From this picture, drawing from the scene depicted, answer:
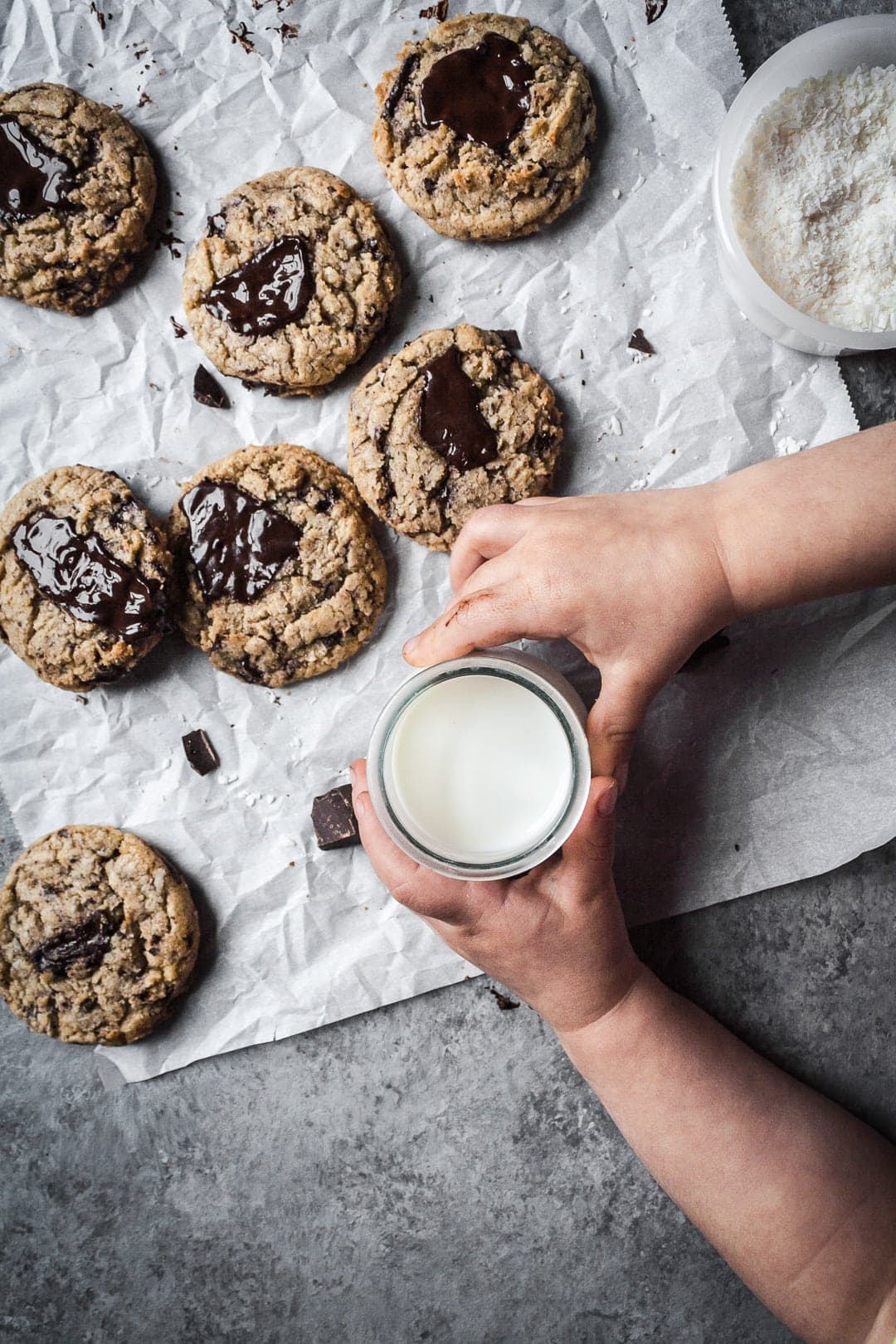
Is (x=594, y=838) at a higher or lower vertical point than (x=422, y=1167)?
higher

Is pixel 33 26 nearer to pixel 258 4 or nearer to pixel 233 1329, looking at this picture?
pixel 258 4

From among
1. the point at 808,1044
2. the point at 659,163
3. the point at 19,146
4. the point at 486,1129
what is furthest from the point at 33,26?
the point at 808,1044

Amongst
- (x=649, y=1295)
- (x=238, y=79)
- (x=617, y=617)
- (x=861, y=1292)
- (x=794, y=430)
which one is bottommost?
(x=649, y=1295)

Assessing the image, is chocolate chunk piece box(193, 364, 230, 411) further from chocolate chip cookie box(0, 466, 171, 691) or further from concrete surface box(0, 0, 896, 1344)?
concrete surface box(0, 0, 896, 1344)

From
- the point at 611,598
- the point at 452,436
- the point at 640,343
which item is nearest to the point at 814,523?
the point at 611,598

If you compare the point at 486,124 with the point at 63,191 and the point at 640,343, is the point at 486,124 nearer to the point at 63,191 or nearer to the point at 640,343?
the point at 640,343
